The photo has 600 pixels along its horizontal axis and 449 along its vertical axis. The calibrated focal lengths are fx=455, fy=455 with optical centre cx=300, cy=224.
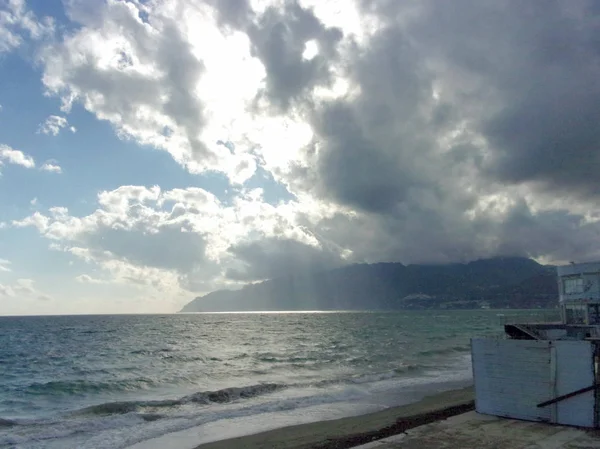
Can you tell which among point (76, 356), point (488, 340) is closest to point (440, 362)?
point (488, 340)

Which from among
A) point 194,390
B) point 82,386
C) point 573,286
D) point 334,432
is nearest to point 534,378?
point 334,432

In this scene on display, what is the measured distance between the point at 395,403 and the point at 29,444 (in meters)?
17.9

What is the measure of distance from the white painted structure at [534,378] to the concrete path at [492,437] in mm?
458

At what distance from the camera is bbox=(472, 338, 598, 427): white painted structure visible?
1536 cm

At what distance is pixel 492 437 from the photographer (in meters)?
14.9

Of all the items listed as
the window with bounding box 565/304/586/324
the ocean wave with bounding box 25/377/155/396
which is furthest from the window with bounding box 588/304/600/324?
the ocean wave with bounding box 25/377/155/396

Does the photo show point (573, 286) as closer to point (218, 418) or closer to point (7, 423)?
point (218, 418)

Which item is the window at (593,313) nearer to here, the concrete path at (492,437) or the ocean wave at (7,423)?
the concrete path at (492,437)

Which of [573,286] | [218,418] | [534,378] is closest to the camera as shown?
[534,378]

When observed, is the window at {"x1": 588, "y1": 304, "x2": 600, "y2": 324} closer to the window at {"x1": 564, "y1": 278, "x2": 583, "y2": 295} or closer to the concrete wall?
the concrete wall

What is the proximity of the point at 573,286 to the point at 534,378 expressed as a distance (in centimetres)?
1712

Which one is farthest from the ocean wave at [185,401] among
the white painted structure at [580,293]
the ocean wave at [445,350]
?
the ocean wave at [445,350]

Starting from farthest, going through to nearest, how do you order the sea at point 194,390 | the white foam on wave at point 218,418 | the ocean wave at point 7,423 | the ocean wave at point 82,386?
the ocean wave at point 82,386 → the ocean wave at point 7,423 → the sea at point 194,390 → the white foam on wave at point 218,418

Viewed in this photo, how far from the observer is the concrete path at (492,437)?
13969 millimetres
